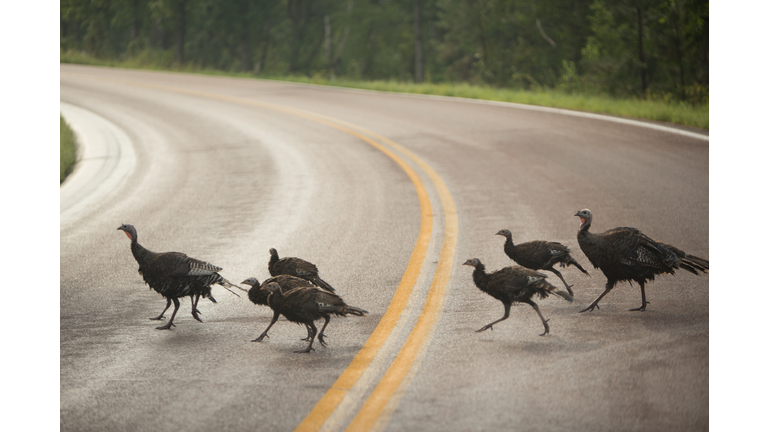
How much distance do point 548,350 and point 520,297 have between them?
1.60 feet

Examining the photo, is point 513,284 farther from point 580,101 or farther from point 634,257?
point 580,101

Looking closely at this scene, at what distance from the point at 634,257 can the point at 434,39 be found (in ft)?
142

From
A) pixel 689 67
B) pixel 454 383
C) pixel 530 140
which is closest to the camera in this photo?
pixel 454 383

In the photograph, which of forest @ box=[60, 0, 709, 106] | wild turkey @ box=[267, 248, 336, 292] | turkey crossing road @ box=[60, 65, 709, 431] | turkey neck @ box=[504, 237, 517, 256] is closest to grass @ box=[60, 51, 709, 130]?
turkey crossing road @ box=[60, 65, 709, 431]

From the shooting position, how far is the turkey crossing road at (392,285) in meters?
4.26

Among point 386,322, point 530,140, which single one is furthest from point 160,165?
point 386,322

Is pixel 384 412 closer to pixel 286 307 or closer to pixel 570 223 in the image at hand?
pixel 286 307

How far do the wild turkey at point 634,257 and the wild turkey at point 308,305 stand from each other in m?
2.17

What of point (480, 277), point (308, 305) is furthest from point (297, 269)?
point (480, 277)

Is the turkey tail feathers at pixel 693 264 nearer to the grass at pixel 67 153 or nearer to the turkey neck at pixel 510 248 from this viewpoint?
the turkey neck at pixel 510 248

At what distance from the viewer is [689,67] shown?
68.4ft

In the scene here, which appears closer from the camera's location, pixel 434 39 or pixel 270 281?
pixel 270 281

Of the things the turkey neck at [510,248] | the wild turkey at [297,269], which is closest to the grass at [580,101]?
the turkey neck at [510,248]

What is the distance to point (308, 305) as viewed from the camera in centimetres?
508
